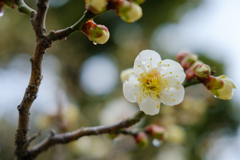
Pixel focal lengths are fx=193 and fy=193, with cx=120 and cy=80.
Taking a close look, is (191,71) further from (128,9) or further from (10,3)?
(10,3)

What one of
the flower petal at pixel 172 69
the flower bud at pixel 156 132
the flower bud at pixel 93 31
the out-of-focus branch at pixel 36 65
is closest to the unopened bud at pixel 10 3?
the out-of-focus branch at pixel 36 65

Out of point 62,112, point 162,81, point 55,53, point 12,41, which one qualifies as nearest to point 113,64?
point 55,53

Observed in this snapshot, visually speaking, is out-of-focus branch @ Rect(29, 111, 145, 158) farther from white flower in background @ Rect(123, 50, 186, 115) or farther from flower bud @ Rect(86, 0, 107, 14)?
flower bud @ Rect(86, 0, 107, 14)

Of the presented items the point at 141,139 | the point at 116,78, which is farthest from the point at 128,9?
the point at 116,78

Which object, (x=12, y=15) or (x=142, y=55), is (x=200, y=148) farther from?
(x=12, y=15)

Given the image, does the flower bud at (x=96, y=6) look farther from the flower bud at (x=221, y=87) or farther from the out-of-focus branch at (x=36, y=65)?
the flower bud at (x=221, y=87)

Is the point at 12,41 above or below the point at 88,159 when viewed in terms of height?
above
